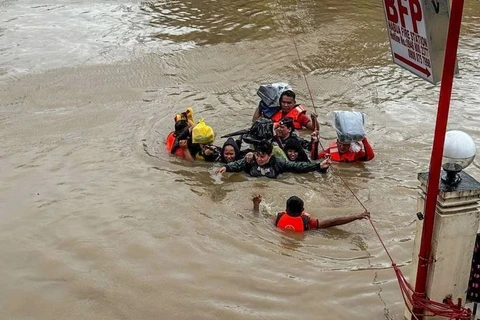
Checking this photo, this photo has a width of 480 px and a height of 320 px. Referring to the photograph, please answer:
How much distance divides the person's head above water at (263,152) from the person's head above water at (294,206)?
1519 millimetres

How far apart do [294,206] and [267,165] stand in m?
1.62

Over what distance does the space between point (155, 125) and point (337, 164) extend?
3071mm

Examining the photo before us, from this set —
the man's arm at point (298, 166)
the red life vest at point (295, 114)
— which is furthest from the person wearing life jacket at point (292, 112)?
the man's arm at point (298, 166)

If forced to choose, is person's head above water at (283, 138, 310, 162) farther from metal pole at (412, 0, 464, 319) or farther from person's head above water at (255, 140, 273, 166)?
metal pole at (412, 0, 464, 319)

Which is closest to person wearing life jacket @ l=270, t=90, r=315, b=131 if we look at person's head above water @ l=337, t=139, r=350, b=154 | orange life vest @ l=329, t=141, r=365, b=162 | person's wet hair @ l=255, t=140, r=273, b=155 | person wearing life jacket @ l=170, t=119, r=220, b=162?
orange life vest @ l=329, t=141, r=365, b=162

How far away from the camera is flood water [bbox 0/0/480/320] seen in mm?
5145

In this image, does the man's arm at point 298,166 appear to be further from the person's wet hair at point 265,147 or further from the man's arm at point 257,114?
the man's arm at point 257,114

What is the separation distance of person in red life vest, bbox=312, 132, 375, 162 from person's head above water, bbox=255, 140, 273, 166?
32.1 inches

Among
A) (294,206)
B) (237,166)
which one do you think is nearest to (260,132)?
(237,166)

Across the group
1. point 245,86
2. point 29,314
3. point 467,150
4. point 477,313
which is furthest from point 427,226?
point 245,86

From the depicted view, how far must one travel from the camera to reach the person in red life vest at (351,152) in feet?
25.7

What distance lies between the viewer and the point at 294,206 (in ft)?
19.8

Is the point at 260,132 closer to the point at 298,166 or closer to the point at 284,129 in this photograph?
the point at 284,129

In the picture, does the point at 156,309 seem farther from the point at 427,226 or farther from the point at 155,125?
the point at 155,125
